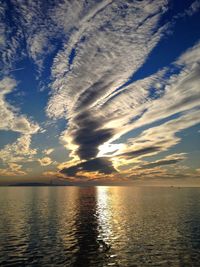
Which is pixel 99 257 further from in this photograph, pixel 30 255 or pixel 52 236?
pixel 52 236

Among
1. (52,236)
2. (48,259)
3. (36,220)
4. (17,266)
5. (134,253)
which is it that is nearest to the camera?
(17,266)

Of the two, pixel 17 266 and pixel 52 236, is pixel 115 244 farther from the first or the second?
pixel 17 266

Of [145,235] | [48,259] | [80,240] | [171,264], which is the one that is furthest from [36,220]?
[171,264]

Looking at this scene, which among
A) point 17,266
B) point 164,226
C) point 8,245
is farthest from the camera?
point 164,226

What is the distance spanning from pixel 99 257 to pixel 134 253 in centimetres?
612

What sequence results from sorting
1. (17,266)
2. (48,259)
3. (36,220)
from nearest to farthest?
(17,266), (48,259), (36,220)

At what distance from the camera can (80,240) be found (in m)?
55.6

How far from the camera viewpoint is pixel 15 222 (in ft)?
251

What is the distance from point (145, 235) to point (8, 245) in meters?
28.9

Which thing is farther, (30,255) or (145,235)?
(145,235)

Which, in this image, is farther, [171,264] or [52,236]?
[52,236]

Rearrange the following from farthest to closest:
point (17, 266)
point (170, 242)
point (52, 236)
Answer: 1. point (52, 236)
2. point (170, 242)
3. point (17, 266)

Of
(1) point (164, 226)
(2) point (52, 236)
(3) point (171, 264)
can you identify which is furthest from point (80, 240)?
(1) point (164, 226)

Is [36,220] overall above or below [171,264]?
above
